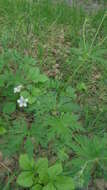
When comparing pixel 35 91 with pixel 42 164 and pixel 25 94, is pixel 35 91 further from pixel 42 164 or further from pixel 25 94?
pixel 42 164

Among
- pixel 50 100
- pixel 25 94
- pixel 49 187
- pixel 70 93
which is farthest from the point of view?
pixel 70 93

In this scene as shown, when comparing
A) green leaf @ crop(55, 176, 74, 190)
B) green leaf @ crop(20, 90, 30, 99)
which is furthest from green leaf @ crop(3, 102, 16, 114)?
green leaf @ crop(55, 176, 74, 190)

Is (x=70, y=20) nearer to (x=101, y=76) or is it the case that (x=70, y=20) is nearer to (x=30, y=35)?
(x=30, y=35)

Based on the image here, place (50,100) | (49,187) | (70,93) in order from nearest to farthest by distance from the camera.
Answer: (49,187) → (50,100) → (70,93)

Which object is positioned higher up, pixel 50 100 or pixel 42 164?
pixel 50 100

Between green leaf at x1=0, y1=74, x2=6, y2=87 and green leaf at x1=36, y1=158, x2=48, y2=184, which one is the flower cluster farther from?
green leaf at x1=36, y1=158, x2=48, y2=184

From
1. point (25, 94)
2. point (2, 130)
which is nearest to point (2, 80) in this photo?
point (25, 94)

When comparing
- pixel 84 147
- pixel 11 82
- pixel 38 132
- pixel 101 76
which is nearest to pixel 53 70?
pixel 101 76

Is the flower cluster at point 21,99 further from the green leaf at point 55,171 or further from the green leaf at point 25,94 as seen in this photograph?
the green leaf at point 55,171
